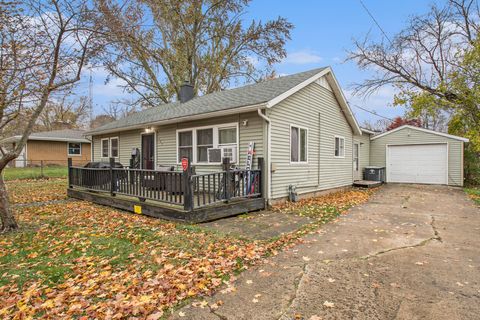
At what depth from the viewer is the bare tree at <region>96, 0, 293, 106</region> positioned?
1908 cm

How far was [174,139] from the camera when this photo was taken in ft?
32.6

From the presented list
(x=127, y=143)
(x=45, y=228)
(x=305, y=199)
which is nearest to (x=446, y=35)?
(x=305, y=199)

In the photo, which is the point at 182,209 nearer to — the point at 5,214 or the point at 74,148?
the point at 5,214

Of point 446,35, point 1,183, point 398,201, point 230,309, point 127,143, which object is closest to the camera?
point 230,309

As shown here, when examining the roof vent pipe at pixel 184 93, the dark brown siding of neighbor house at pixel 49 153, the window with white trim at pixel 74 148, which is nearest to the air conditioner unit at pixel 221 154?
the roof vent pipe at pixel 184 93

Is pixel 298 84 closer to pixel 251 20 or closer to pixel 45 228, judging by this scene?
pixel 45 228

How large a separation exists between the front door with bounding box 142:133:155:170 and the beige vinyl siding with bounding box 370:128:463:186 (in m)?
12.3

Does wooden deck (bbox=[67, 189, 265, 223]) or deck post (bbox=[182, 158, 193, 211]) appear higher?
deck post (bbox=[182, 158, 193, 211])

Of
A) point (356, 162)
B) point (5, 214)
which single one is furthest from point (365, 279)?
point (356, 162)

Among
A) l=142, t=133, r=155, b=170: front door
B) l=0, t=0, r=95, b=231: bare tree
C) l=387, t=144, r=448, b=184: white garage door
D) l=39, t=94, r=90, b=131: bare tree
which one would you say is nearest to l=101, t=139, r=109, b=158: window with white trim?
l=142, t=133, r=155, b=170: front door

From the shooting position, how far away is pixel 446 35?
15070mm

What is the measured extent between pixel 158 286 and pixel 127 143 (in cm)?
1045

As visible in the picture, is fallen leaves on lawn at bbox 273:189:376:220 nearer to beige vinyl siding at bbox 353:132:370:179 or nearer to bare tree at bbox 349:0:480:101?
beige vinyl siding at bbox 353:132:370:179

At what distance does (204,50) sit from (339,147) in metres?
13.9
